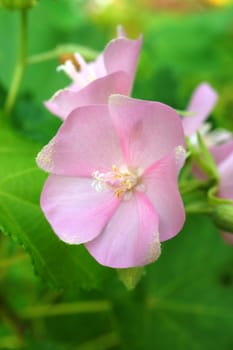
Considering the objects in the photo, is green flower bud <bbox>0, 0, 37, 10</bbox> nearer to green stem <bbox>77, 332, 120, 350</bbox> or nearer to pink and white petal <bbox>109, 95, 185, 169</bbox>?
pink and white petal <bbox>109, 95, 185, 169</bbox>

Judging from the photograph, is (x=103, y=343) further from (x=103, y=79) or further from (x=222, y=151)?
(x=103, y=79)

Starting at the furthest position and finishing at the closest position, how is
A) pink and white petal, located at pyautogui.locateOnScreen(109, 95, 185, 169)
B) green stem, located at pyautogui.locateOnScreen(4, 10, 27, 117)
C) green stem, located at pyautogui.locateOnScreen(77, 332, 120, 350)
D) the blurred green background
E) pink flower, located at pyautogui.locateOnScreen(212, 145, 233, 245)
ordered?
green stem, located at pyautogui.locateOnScreen(77, 332, 120, 350)
the blurred green background
green stem, located at pyautogui.locateOnScreen(4, 10, 27, 117)
pink flower, located at pyautogui.locateOnScreen(212, 145, 233, 245)
pink and white petal, located at pyautogui.locateOnScreen(109, 95, 185, 169)

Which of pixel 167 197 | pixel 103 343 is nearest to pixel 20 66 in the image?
pixel 167 197

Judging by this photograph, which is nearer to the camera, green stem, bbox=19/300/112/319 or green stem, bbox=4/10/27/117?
green stem, bbox=4/10/27/117

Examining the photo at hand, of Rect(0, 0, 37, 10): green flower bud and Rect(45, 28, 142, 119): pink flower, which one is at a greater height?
Rect(0, 0, 37, 10): green flower bud

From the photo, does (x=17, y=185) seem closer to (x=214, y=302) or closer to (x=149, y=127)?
(x=149, y=127)

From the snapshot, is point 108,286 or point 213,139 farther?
point 108,286

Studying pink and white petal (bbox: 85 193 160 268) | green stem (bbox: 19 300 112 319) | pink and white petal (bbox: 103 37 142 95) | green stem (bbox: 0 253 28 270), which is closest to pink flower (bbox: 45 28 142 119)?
pink and white petal (bbox: 103 37 142 95)
